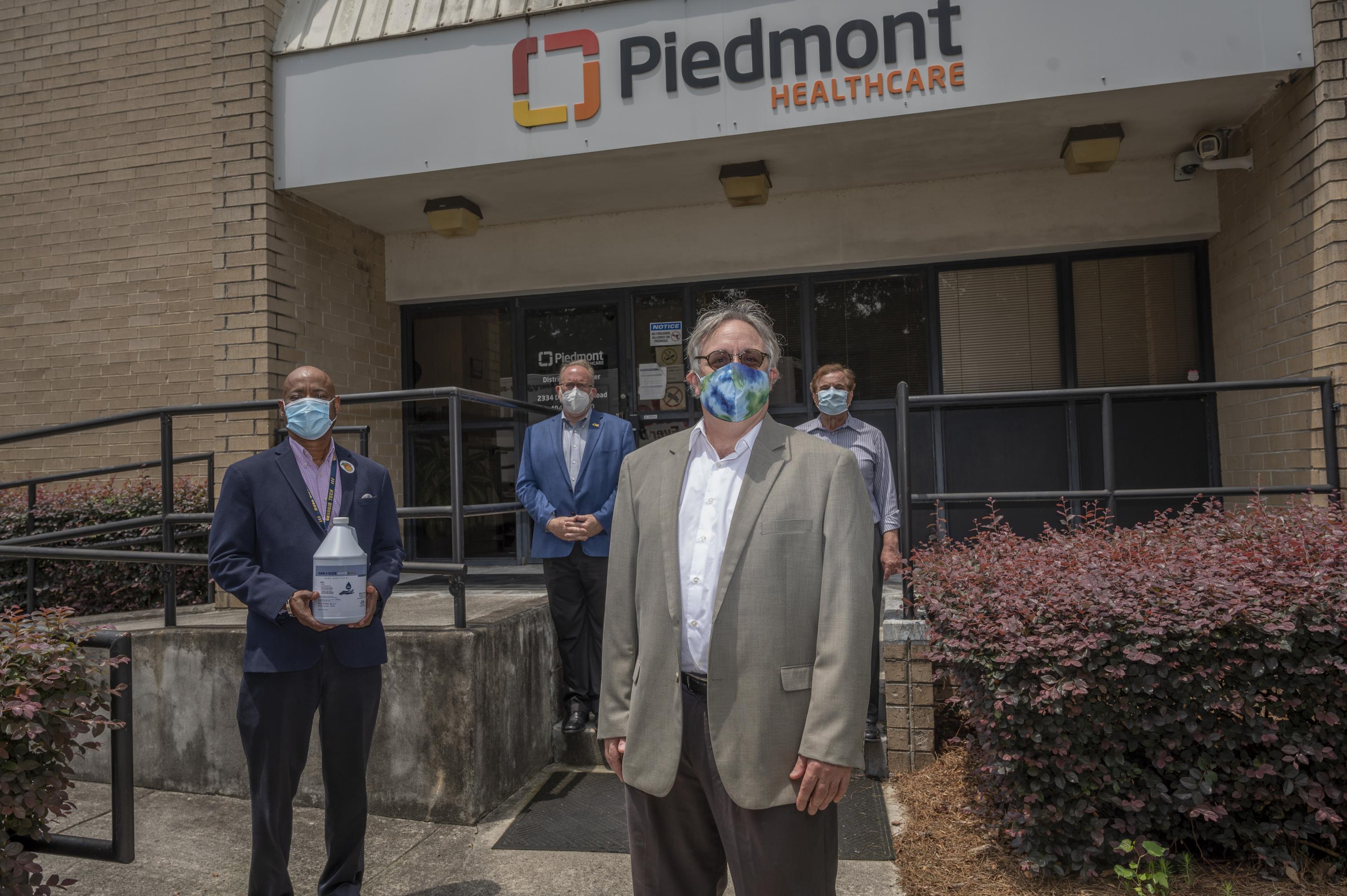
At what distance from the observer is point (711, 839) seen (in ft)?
7.97

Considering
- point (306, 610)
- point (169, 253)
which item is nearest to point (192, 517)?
point (306, 610)

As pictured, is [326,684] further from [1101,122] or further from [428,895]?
[1101,122]

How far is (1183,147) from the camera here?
7125 mm

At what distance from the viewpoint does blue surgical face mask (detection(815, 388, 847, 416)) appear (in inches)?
186

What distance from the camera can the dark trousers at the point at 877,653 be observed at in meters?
4.52

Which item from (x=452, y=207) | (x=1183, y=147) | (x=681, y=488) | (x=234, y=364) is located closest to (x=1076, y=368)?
(x=1183, y=147)

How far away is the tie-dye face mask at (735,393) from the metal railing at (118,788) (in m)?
1.95

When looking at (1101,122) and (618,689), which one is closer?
(618,689)

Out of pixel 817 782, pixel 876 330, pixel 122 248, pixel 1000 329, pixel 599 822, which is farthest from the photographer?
pixel 122 248

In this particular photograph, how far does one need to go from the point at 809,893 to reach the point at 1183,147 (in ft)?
22.8

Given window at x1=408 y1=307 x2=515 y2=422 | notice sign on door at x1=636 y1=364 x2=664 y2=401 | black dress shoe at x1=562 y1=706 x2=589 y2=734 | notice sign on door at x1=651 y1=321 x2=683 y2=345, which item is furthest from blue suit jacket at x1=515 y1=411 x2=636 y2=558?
window at x1=408 y1=307 x2=515 y2=422

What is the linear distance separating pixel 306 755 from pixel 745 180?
17.8ft

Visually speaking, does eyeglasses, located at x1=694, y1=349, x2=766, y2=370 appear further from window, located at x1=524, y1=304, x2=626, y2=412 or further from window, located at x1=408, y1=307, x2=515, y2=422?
window, located at x1=408, y1=307, x2=515, y2=422

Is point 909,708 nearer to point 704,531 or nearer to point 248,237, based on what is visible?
point 704,531
